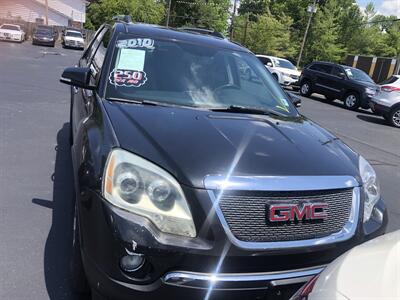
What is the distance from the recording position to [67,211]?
4414 mm

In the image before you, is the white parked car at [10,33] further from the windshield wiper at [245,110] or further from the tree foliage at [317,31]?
the windshield wiper at [245,110]

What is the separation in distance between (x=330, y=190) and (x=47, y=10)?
194ft

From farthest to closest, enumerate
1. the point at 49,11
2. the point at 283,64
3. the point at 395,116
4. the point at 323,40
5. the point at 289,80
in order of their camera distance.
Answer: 1. the point at 49,11
2. the point at 323,40
3. the point at 283,64
4. the point at 289,80
5. the point at 395,116

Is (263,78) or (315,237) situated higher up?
(263,78)

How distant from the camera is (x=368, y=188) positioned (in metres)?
3.03

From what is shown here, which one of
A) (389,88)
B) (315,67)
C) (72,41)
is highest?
(389,88)

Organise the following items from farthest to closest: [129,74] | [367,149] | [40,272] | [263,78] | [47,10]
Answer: [47,10] < [367,149] < [263,78] < [129,74] < [40,272]

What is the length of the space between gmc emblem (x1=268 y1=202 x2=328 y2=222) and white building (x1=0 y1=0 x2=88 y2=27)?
58.1 m

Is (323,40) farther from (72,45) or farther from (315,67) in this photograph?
(315,67)

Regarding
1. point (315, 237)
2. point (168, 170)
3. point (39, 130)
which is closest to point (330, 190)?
point (315, 237)

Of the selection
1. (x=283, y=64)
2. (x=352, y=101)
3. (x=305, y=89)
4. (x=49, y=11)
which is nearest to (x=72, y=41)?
(x=283, y=64)

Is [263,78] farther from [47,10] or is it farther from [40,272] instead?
[47,10]

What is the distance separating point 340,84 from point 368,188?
57.7 feet

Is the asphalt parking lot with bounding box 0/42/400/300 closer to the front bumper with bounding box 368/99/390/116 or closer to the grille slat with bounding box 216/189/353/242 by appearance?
the grille slat with bounding box 216/189/353/242
